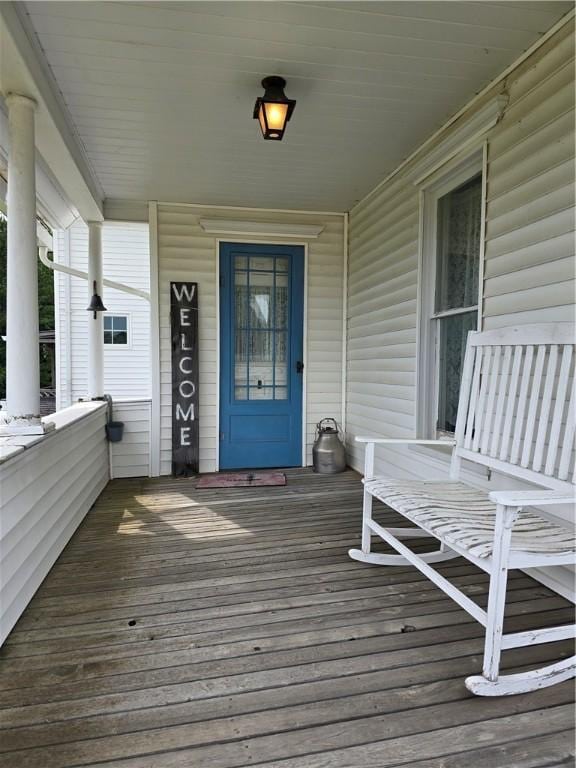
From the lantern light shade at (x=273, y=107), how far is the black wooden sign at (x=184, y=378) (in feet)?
6.70

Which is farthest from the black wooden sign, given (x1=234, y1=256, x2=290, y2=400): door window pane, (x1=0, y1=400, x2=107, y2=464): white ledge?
Result: (x1=0, y1=400, x2=107, y2=464): white ledge

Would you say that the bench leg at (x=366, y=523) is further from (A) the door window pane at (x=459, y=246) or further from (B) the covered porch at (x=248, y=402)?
(A) the door window pane at (x=459, y=246)

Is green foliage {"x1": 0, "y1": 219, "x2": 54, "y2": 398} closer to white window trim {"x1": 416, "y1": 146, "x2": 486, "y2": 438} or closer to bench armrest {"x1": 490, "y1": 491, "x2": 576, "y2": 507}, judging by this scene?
white window trim {"x1": 416, "y1": 146, "x2": 486, "y2": 438}

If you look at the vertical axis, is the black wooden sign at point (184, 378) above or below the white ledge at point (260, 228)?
below

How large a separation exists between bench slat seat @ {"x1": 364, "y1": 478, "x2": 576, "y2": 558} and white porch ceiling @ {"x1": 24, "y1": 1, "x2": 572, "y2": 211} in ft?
6.87

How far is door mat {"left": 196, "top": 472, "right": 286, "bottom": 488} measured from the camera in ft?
12.6

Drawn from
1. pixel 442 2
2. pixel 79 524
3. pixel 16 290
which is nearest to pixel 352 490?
pixel 79 524

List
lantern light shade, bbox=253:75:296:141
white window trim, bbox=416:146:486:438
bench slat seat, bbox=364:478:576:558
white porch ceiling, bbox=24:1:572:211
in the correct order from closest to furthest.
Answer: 1. bench slat seat, bbox=364:478:576:558
2. white porch ceiling, bbox=24:1:572:211
3. lantern light shade, bbox=253:75:296:141
4. white window trim, bbox=416:146:486:438

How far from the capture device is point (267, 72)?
7.47ft

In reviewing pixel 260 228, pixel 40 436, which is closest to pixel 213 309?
pixel 260 228

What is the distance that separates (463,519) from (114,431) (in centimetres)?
317

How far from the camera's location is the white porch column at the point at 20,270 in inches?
82.5

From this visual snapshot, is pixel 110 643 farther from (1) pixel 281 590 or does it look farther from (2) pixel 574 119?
(2) pixel 574 119

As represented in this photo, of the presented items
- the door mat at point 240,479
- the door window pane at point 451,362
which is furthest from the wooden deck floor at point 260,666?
the door mat at point 240,479
